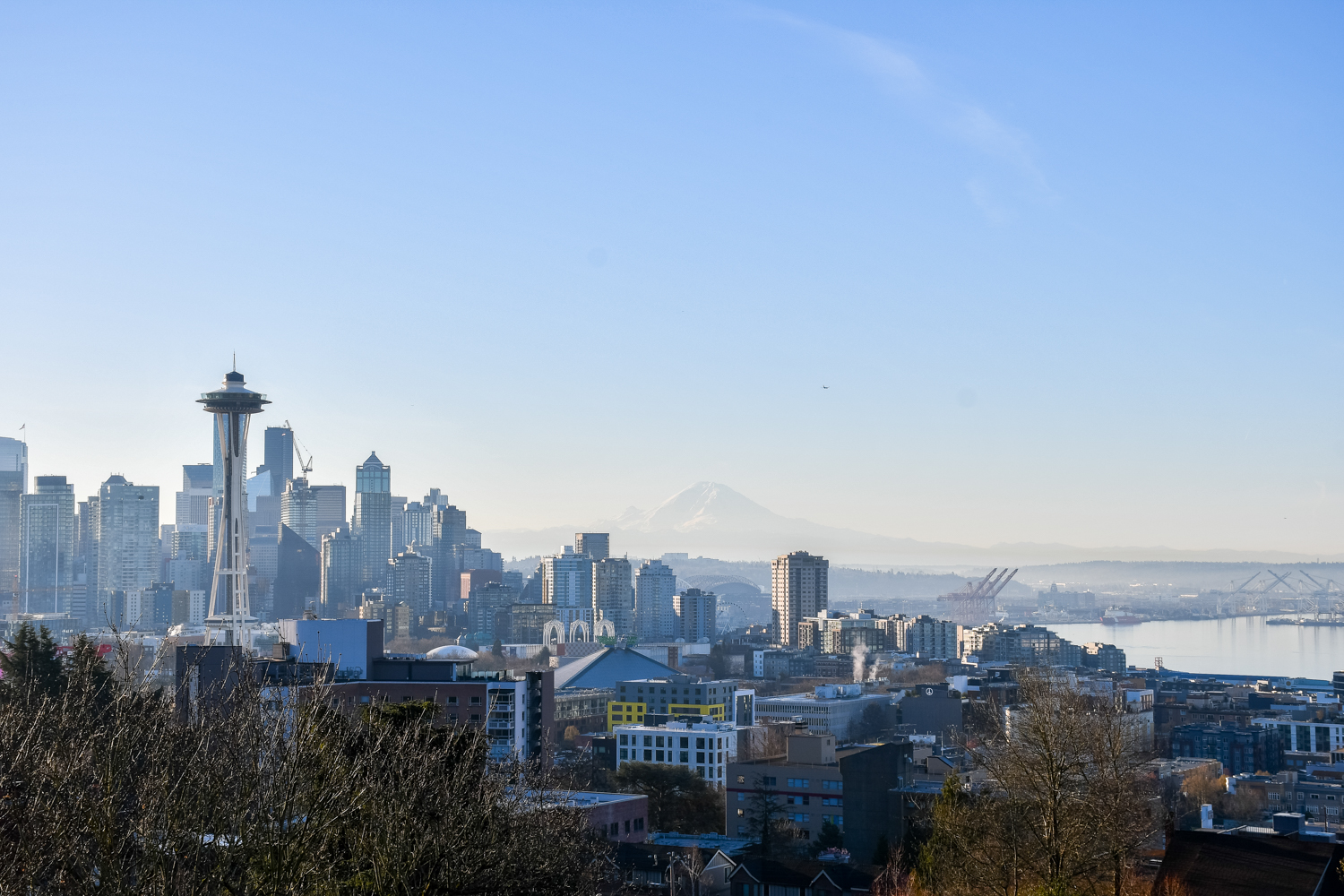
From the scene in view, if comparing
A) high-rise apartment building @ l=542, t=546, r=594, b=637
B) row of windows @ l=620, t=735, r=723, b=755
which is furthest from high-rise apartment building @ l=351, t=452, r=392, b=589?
row of windows @ l=620, t=735, r=723, b=755

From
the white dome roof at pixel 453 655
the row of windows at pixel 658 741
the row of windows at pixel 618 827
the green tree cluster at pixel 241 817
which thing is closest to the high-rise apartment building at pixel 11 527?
the row of windows at pixel 658 741

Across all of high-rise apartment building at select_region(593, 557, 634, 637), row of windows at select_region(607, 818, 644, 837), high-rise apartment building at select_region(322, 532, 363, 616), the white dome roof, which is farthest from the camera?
high-rise apartment building at select_region(322, 532, 363, 616)

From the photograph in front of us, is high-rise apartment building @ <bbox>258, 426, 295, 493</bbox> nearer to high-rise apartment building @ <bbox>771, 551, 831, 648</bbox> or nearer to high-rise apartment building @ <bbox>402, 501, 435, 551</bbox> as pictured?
high-rise apartment building @ <bbox>402, 501, 435, 551</bbox>

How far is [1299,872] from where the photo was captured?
338 inches

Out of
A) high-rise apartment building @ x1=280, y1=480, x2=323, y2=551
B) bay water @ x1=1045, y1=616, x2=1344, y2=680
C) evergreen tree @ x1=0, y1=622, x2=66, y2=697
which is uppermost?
high-rise apartment building @ x1=280, y1=480, x2=323, y2=551

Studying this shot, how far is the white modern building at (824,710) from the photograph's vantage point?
3591 cm

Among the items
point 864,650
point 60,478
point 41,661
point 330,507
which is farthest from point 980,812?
point 330,507

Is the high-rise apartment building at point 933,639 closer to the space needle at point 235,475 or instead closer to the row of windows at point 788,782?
the space needle at point 235,475

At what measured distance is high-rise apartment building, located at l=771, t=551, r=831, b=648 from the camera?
7288 centimetres

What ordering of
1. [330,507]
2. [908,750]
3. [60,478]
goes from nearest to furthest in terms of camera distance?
[908,750]
[60,478]
[330,507]

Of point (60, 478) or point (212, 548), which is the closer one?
point (60, 478)

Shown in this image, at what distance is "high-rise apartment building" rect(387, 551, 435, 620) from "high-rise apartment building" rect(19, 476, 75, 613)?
17.6 metres

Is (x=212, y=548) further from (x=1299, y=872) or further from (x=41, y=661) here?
(x=1299, y=872)

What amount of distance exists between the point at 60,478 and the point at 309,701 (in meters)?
82.2
